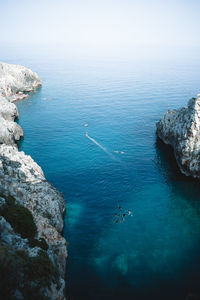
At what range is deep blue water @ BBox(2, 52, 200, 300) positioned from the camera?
3812cm

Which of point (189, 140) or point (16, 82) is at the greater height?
point (189, 140)

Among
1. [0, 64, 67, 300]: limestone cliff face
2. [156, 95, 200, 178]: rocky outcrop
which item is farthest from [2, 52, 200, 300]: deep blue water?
[0, 64, 67, 300]: limestone cliff face

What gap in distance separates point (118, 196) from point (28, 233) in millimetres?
27735

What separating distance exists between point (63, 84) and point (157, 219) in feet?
430

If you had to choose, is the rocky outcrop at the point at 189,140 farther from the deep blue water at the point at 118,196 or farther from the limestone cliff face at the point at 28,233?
the limestone cliff face at the point at 28,233

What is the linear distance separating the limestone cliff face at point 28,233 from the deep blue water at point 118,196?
6238 millimetres

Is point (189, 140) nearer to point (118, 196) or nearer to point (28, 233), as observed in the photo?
point (118, 196)

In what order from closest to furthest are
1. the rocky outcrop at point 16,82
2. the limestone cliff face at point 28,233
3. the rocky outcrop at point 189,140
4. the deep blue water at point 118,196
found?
1. the limestone cliff face at point 28,233
2. the deep blue water at point 118,196
3. the rocky outcrop at point 189,140
4. the rocky outcrop at point 16,82

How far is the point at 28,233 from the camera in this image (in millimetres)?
34094

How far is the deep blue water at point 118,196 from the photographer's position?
38.1 m

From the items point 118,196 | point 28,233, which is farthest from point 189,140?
point 28,233

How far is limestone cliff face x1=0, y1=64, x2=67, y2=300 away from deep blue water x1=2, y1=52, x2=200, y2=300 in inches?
246

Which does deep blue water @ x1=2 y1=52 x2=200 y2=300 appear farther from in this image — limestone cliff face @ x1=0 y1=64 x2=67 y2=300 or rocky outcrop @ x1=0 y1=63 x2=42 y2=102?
rocky outcrop @ x1=0 y1=63 x2=42 y2=102

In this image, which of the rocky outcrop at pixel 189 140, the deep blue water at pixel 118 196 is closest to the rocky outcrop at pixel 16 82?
the deep blue water at pixel 118 196
